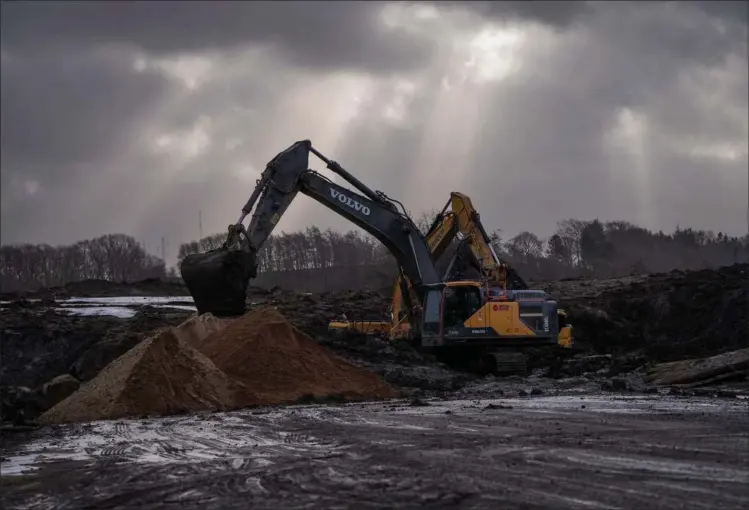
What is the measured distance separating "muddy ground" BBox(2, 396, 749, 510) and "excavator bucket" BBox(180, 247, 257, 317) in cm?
679

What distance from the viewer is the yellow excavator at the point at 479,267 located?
2459cm

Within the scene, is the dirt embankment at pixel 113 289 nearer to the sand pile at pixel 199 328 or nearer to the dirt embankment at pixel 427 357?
the dirt embankment at pixel 427 357

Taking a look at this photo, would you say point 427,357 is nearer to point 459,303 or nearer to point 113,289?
point 459,303

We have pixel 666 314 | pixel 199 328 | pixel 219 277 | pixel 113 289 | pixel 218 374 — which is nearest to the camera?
pixel 218 374

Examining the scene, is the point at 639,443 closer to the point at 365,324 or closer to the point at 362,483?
the point at 362,483

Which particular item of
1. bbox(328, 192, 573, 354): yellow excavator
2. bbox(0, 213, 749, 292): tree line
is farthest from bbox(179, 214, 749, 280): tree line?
bbox(328, 192, 573, 354): yellow excavator

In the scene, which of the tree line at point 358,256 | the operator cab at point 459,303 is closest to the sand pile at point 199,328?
the operator cab at point 459,303

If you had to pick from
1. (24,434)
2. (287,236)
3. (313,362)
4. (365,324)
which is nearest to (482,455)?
(24,434)

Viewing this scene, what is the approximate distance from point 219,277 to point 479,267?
27.0 feet

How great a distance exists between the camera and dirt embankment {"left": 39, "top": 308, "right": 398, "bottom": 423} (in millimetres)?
17406

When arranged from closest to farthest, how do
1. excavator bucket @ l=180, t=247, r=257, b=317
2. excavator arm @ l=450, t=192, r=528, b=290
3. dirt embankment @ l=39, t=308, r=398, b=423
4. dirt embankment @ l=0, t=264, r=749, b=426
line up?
dirt embankment @ l=39, t=308, r=398, b=423 < excavator bucket @ l=180, t=247, r=257, b=317 < dirt embankment @ l=0, t=264, r=749, b=426 < excavator arm @ l=450, t=192, r=528, b=290

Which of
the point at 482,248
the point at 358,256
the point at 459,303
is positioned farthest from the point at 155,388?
the point at 358,256

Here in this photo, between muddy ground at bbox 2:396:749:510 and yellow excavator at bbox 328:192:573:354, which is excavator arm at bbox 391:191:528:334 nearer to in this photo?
yellow excavator at bbox 328:192:573:354

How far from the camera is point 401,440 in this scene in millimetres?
11555
